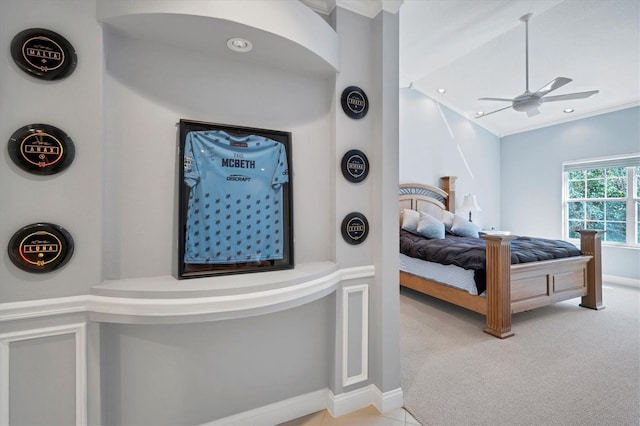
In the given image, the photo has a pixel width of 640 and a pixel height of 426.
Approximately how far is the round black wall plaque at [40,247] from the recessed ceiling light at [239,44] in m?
1.11

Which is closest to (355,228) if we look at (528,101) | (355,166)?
(355,166)

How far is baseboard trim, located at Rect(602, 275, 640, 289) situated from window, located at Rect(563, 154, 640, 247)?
21.6 inches

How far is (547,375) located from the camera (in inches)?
86.6

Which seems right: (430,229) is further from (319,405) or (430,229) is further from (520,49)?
(319,405)

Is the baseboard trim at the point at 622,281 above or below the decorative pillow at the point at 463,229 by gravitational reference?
below

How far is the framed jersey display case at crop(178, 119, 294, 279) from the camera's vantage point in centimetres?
145

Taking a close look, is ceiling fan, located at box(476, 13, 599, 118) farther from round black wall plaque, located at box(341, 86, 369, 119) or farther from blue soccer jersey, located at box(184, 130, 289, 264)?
blue soccer jersey, located at box(184, 130, 289, 264)

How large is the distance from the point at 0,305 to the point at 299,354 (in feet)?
4.40

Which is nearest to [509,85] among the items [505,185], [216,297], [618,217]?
[505,185]

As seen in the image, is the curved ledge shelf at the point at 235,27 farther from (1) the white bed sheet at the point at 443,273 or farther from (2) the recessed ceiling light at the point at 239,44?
(1) the white bed sheet at the point at 443,273

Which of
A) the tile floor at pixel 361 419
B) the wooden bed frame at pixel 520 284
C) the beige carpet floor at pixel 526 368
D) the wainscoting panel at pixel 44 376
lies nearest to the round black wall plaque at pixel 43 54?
the wainscoting panel at pixel 44 376

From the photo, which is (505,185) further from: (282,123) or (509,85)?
(282,123)

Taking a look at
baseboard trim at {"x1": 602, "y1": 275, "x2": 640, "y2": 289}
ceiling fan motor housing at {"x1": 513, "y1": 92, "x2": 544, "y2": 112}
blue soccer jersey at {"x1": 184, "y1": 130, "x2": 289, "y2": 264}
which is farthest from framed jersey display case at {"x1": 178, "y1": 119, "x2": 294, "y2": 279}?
baseboard trim at {"x1": 602, "y1": 275, "x2": 640, "y2": 289}

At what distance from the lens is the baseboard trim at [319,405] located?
1.62 m
